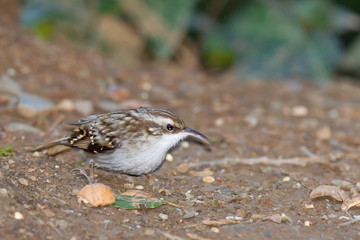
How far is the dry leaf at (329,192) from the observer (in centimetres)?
397

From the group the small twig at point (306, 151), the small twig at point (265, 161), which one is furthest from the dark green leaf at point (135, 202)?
the small twig at point (306, 151)

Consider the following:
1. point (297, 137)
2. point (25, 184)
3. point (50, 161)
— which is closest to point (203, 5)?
point (297, 137)

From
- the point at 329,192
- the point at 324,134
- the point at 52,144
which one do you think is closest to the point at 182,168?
the point at 52,144

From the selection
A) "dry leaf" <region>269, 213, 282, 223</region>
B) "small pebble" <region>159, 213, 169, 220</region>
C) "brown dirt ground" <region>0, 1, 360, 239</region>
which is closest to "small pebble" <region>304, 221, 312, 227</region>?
"brown dirt ground" <region>0, 1, 360, 239</region>

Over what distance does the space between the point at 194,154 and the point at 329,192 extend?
55.2 inches

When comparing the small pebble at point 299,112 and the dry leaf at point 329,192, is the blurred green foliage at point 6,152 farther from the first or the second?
the small pebble at point 299,112

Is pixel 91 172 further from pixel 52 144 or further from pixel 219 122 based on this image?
pixel 219 122

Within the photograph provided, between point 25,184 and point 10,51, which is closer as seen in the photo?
point 25,184

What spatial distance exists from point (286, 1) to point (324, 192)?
4.20m

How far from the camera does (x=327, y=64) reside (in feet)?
24.4

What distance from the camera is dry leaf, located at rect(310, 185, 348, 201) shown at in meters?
3.97

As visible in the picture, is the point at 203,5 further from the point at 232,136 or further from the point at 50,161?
the point at 50,161

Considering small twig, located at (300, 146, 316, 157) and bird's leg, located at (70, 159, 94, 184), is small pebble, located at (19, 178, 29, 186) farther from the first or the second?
small twig, located at (300, 146, 316, 157)

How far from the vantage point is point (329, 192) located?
4.00 metres
